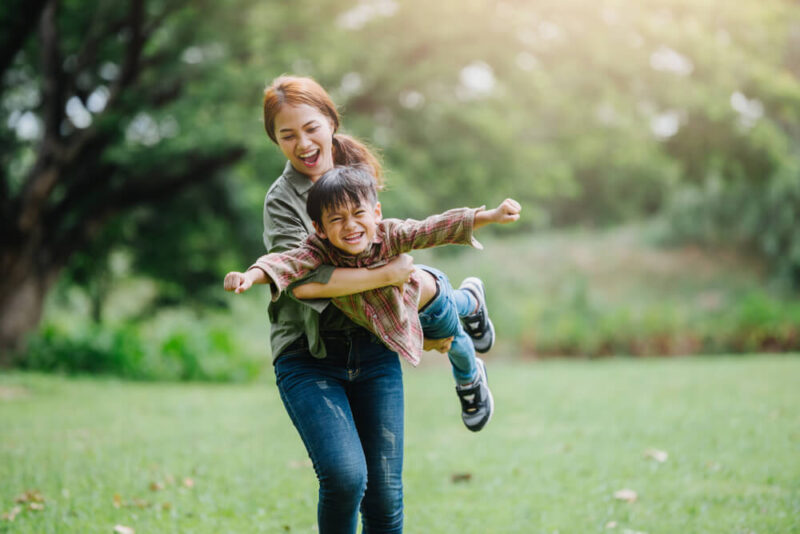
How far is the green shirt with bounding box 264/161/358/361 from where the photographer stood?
102 inches

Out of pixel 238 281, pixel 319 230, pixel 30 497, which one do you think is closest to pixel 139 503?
pixel 30 497

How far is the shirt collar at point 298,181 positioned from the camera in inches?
110

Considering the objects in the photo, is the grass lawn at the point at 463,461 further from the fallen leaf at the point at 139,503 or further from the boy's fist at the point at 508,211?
the boy's fist at the point at 508,211

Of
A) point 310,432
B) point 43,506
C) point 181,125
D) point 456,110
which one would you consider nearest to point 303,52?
point 181,125

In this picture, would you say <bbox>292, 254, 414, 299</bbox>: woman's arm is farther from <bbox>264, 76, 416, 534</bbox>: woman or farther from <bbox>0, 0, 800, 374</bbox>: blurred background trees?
<bbox>0, 0, 800, 374</bbox>: blurred background trees

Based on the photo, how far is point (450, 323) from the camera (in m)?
3.02

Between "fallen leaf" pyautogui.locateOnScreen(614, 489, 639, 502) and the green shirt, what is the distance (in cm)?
261

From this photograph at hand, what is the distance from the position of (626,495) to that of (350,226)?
2.94m

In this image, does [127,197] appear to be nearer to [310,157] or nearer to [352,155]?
[352,155]

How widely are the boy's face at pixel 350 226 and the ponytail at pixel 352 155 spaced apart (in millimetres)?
432

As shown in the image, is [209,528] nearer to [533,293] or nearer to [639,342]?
[639,342]

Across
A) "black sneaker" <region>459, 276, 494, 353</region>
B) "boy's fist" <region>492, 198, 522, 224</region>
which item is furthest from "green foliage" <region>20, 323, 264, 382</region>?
"boy's fist" <region>492, 198, 522, 224</region>

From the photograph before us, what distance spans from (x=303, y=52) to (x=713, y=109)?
21.2 feet

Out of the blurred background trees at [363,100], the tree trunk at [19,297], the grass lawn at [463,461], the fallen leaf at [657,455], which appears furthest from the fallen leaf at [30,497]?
the tree trunk at [19,297]
